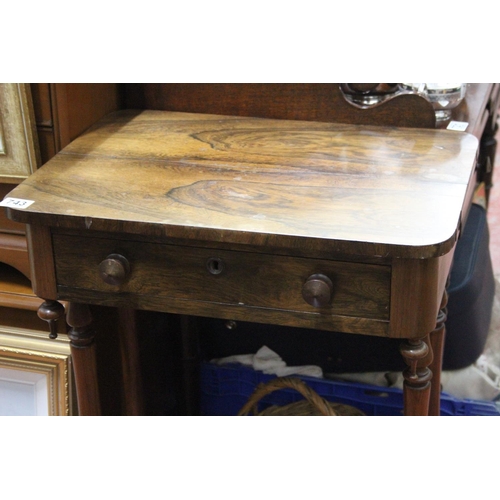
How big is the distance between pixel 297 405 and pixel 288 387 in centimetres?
8

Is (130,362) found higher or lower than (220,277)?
lower

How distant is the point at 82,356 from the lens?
1291 mm

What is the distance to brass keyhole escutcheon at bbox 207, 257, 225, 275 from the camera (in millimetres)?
1112

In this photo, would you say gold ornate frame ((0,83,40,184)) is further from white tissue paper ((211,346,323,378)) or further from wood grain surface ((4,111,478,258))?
white tissue paper ((211,346,323,378))

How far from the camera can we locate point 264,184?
1.18 meters

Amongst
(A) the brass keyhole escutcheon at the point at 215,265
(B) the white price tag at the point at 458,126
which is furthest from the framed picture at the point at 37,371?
(B) the white price tag at the point at 458,126

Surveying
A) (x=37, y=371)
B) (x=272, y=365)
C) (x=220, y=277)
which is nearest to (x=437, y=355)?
(x=272, y=365)

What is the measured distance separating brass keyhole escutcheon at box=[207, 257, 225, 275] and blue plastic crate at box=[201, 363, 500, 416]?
1.91 feet

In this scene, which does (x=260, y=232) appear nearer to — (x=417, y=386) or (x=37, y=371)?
(x=417, y=386)

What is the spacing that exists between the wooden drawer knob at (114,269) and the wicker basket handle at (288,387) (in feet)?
1.67

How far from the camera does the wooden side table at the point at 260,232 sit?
106 cm

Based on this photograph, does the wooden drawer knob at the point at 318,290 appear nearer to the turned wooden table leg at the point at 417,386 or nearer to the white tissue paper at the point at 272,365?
the turned wooden table leg at the point at 417,386

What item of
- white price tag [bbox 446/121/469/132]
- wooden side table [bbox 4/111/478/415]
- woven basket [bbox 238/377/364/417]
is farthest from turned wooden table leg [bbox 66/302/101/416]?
white price tag [bbox 446/121/469/132]

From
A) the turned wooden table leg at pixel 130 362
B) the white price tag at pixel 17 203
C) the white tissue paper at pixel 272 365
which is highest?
the white price tag at pixel 17 203
